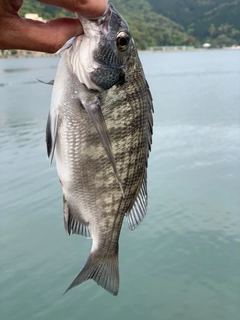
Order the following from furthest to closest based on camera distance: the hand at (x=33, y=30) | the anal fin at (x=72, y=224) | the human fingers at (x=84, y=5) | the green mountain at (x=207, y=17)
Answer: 1. the green mountain at (x=207, y=17)
2. the anal fin at (x=72, y=224)
3. the hand at (x=33, y=30)
4. the human fingers at (x=84, y=5)

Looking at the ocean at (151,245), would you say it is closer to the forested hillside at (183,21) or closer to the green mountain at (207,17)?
the forested hillside at (183,21)

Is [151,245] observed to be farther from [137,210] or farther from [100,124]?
[100,124]

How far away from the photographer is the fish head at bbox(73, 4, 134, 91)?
1.68 meters

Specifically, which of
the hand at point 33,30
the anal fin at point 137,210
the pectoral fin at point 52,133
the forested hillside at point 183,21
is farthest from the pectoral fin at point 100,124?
the forested hillside at point 183,21

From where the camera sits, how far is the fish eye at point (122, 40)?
67.5 inches

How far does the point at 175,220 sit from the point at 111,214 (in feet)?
14.1

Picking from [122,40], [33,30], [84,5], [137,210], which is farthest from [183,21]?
[84,5]

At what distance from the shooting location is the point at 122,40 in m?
1.72

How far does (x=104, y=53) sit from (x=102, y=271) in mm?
1060

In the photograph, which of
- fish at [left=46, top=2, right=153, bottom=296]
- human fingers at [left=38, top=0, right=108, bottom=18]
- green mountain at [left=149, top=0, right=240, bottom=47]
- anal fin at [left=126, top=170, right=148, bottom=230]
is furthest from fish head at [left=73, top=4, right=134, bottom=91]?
green mountain at [left=149, top=0, right=240, bottom=47]

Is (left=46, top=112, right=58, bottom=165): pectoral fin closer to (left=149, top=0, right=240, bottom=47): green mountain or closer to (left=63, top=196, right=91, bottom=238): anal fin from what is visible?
(left=63, top=196, right=91, bottom=238): anal fin

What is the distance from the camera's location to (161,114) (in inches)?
547

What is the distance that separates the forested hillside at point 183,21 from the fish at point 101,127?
7702 cm

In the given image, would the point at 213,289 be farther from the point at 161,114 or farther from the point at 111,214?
the point at 161,114
